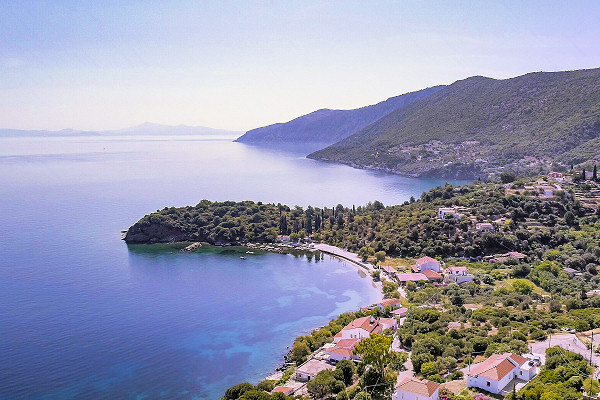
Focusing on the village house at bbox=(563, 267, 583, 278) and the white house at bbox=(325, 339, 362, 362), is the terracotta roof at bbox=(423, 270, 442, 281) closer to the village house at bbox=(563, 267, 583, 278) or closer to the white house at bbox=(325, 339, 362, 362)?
the village house at bbox=(563, 267, 583, 278)

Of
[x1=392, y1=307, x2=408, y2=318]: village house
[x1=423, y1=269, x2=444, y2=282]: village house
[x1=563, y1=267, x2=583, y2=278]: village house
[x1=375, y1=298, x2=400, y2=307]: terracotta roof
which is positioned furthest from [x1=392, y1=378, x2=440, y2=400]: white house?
[x1=563, y1=267, x2=583, y2=278]: village house

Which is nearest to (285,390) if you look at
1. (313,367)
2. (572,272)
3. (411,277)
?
Answer: (313,367)

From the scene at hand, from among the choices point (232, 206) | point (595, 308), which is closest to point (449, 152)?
point (232, 206)

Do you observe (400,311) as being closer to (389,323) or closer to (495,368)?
(389,323)

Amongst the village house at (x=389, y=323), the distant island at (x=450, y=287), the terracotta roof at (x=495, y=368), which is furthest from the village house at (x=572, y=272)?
the terracotta roof at (x=495, y=368)

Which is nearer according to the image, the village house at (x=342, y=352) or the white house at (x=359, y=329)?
the village house at (x=342, y=352)

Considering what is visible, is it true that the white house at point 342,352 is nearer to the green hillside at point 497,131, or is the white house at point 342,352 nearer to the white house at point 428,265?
the white house at point 428,265

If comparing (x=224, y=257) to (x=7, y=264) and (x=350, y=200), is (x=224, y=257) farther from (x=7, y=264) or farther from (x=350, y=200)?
(x=350, y=200)
